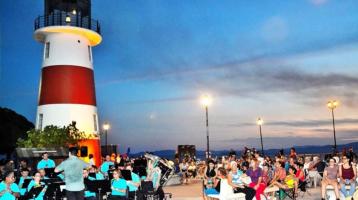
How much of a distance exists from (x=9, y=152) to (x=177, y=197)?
3659 centimetres

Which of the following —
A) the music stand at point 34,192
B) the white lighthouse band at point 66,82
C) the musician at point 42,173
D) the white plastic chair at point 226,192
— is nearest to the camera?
the music stand at point 34,192

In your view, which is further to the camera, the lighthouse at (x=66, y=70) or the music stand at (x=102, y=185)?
the lighthouse at (x=66, y=70)

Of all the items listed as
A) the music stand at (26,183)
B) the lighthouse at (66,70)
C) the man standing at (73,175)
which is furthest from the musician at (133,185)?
the lighthouse at (66,70)

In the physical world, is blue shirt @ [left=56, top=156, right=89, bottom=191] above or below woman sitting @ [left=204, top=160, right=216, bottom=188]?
above

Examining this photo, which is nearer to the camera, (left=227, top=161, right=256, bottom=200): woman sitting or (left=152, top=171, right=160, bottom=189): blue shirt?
(left=227, top=161, right=256, bottom=200): woman sitting

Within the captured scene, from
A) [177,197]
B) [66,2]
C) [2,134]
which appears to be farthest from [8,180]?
[2,134]

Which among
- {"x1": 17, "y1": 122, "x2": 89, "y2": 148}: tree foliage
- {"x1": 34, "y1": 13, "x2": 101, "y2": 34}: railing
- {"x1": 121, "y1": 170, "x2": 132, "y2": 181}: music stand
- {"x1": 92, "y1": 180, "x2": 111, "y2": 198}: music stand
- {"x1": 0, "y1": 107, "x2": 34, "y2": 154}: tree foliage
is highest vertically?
{"x1": 34, "y1": 13, "x2": 101, "y2": 34}: railing

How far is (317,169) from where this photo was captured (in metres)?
20.4

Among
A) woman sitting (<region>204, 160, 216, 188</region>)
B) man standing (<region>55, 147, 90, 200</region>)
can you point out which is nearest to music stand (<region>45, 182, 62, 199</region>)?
man standing (<region>55, 147, 90, 200</region>)

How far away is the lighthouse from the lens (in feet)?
88.6

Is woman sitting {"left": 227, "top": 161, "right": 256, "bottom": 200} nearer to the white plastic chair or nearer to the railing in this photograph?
the white plastic chair

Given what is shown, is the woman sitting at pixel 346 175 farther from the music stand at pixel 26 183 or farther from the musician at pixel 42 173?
the music stand at pixel 26 183

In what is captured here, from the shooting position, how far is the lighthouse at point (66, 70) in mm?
27000

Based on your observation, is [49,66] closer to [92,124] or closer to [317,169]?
[92,124]
